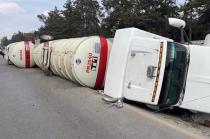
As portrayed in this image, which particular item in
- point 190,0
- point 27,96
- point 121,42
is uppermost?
point 190,0

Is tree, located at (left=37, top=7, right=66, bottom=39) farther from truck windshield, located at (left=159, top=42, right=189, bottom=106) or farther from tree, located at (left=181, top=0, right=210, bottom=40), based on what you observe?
truck windshield, located at (left=159, top=42, right=189, bottom=106)

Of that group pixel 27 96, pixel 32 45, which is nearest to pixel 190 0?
pixel 32 45

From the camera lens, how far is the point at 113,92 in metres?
9.78

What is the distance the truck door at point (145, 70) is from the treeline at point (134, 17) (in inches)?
678

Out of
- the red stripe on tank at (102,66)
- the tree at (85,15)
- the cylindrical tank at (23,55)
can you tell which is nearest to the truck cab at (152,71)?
the red stripe on tank at (102,66)

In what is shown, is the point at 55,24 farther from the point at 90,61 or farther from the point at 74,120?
the point at 74,120

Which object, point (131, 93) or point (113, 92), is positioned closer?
point (131, 93)

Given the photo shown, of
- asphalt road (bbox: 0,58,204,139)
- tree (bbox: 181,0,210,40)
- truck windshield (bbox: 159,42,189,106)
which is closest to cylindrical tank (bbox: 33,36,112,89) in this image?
asphalt road (bbox: 0,58,204,139)

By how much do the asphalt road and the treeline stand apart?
1700 centimetres

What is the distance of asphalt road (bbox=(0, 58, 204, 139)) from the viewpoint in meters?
6.73

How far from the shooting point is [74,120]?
787cm

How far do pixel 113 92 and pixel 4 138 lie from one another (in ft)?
12.4

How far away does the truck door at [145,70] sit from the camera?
8.67m

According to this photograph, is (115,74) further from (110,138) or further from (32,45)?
(32,45)
